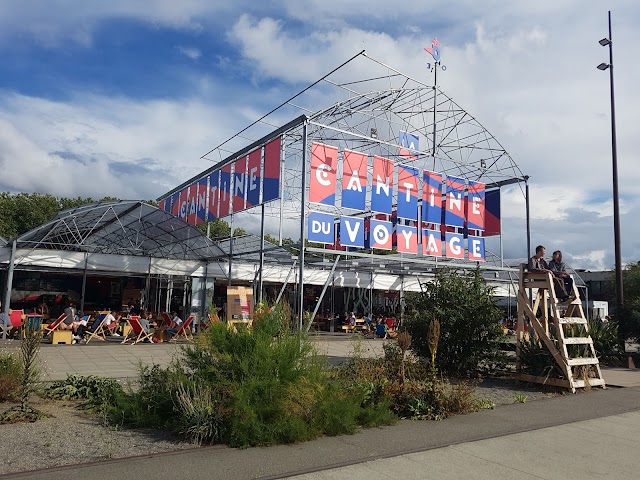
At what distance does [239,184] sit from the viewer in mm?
17734

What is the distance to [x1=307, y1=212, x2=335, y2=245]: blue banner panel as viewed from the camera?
14.8 m

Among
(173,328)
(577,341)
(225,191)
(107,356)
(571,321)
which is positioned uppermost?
(225,191)

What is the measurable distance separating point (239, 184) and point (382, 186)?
4.80 metres

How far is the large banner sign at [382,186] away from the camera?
653 inches

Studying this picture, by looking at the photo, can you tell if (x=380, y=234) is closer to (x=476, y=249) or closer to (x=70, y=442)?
(x=476, y=249)

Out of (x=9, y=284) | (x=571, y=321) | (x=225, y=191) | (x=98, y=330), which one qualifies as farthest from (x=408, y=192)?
(x=9, y=284)

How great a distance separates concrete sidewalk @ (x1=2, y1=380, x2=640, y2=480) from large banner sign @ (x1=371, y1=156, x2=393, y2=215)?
9.85 metres

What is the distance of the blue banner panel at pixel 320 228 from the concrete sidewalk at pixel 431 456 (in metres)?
8.09

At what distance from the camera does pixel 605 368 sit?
13695 millimetres

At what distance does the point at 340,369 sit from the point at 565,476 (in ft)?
12.4

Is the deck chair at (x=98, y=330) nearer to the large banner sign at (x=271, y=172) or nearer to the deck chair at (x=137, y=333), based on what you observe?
the deck chair at (x=137, y=333)

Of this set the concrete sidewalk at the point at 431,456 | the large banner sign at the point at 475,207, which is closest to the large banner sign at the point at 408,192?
the large banner sign at the point at 475,207

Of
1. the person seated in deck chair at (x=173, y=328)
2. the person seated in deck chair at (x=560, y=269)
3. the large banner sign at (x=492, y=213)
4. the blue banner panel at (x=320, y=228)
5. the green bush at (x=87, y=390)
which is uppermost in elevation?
the large banner sign at (x=492, y=213)

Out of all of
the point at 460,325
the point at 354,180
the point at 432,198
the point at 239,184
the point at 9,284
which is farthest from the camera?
the point at 432,198
